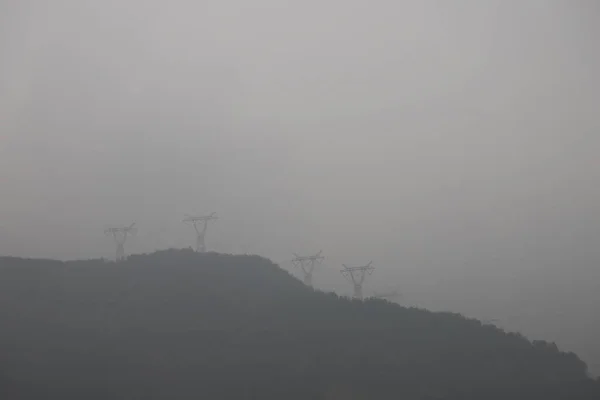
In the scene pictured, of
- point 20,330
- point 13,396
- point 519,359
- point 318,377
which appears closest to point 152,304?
point 20,330

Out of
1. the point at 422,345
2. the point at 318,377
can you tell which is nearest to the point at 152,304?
the point at 318,377

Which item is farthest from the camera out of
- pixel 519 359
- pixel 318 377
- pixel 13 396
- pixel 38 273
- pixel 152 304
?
pixel 38 273

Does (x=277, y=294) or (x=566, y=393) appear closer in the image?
(x=566, y=393)

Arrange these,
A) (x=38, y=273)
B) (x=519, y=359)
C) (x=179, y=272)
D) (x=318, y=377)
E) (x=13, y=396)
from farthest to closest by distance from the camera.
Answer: (x=179, y=272), (x=38, y=273), (x=519, y=359), (x=318, y=377), (x=13, y=396)

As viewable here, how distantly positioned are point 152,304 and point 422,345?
11.7m

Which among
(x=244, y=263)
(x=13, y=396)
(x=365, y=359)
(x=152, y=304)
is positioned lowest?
(x=13, y=396)

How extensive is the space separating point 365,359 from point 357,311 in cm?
469

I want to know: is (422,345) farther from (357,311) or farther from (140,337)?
(140,337)

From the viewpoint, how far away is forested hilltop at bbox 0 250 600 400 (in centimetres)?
1716

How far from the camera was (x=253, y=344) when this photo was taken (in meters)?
19.6

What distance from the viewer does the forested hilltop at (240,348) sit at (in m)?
17.2

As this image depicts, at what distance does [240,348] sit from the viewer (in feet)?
63.6

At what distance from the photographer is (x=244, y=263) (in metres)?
29.9

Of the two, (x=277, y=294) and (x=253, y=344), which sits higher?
(x=277, y=294)
